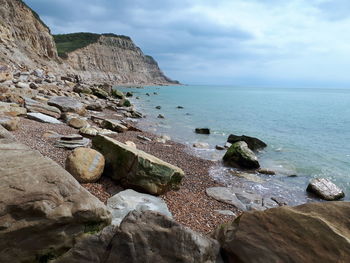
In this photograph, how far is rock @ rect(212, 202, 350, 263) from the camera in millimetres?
3393

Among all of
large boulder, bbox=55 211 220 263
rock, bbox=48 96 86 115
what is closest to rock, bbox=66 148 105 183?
large boulder, bbox=55 211 220 263

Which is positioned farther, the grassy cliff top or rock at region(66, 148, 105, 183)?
the grassy cliff top

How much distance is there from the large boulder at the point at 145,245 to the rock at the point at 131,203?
5.08 feet

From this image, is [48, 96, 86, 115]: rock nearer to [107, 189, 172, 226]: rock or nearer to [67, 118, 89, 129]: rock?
[67, 118, 89, 129]: rock

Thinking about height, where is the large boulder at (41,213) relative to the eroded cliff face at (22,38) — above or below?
below

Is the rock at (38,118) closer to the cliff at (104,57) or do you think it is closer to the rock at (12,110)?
the rock at (12,110)

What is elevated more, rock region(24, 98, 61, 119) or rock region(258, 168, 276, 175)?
rock region(24, 98, 61, 119)

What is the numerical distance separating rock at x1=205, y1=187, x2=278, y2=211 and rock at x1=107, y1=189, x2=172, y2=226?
2367 mm

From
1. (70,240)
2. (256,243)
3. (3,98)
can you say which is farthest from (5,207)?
(3,98)

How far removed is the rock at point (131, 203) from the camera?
568cm

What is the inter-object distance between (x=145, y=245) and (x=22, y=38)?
2564 inches

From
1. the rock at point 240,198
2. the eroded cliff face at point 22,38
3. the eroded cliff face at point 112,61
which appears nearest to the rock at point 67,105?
the rock at point 240,198

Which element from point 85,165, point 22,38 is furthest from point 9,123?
point 22,38

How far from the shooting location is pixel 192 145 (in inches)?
670
